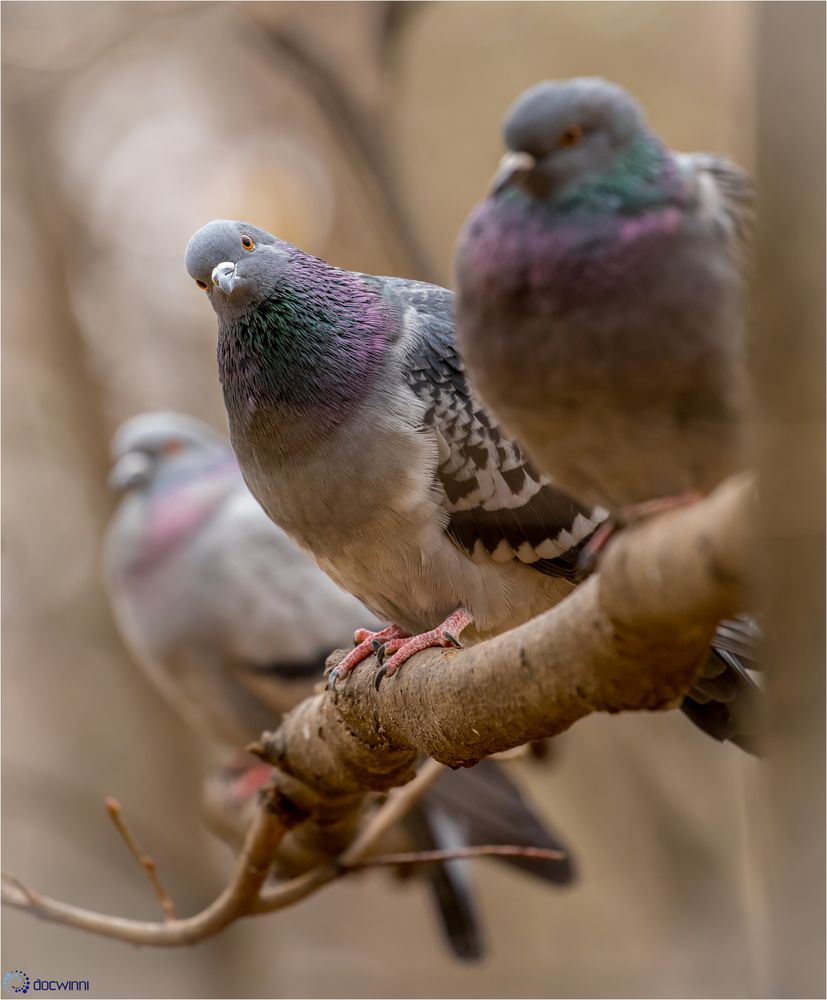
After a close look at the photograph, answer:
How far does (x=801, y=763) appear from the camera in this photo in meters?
1.50

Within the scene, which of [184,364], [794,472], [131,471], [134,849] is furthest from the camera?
[184,364]

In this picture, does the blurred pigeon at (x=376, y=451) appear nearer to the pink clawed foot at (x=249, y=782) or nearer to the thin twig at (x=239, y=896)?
the thin twig at (x=239, y=896)

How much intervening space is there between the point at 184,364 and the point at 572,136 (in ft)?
24.4

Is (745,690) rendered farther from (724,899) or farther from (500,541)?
(724,899)

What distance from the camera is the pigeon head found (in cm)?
236

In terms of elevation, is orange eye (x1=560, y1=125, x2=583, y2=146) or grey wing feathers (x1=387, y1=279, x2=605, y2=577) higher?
orange eye (x1=560, y1=125, x2=583, y2=146)

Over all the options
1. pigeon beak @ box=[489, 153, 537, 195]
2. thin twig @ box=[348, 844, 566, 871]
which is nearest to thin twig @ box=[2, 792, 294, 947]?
thin twig @ box=[348, 844, 566, 871]

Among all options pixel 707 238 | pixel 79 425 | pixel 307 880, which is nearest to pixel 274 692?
pixel 307 880

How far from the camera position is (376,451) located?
3393 mm

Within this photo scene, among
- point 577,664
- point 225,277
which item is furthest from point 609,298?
point 225,277

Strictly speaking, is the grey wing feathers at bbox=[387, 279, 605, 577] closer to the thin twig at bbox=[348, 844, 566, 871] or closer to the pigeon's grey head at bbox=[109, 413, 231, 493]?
the thin twig at bbox=[348, 844, 566, 871]

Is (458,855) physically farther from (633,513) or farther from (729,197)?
(729,197)

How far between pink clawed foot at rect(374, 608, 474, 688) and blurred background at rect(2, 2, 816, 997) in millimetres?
4161

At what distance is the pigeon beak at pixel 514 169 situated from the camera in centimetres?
238
